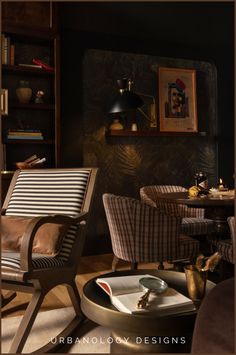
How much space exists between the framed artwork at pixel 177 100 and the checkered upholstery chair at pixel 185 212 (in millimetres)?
960

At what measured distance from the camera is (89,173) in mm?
2375

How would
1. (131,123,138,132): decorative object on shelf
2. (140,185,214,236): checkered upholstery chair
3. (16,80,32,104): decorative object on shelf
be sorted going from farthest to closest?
(131,123,138,132): decorative object on shelf → (16,80,32,104): decorative object on shelf → (140,185,214,236): checkered upholstery chair

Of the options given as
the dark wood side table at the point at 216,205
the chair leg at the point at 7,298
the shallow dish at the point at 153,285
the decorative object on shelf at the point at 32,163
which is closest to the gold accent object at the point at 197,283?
the shallow dish at the point at 153,285

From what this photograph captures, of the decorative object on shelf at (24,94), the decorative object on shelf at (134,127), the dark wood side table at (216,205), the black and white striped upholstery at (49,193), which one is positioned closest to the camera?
the black and white striped upholstery at (49,193)

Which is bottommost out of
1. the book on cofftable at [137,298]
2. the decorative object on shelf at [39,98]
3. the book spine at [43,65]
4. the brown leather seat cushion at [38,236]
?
the book on cofftable at [137,298]

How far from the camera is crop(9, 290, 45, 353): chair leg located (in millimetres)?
1669

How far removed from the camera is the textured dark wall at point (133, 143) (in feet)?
12.8

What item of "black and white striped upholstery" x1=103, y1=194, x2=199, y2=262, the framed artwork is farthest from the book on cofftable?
the framed artwork

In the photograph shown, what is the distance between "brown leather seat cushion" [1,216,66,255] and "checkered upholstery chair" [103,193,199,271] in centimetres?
59

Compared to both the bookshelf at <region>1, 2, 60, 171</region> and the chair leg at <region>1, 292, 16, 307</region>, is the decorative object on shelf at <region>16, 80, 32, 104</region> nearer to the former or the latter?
the bookshelf at <region>1, 2, 60, 171</region>

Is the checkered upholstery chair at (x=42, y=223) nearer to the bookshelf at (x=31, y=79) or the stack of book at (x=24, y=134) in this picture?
the stack of book at (x=24, y=134)

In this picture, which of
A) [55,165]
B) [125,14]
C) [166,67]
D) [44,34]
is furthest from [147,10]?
[55,165]

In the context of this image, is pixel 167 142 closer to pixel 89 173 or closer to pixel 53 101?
pixel 53 101

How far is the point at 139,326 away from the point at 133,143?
123 inches
